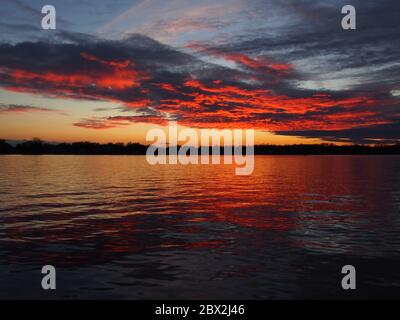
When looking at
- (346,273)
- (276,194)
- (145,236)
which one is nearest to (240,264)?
(346,273)

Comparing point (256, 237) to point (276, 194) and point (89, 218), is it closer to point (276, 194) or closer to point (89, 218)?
point (89, 218)

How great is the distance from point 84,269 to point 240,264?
797 cm

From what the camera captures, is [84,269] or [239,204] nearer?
[84,269]

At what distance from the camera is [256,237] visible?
2750 centimetres

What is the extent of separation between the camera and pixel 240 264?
21.1 m

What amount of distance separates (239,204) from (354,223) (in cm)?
1442

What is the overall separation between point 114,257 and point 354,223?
20518 millimetres

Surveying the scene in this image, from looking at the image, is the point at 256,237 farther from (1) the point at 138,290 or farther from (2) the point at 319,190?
(2) the point at 319,190

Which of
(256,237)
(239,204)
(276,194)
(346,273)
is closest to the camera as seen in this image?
(346,273)
